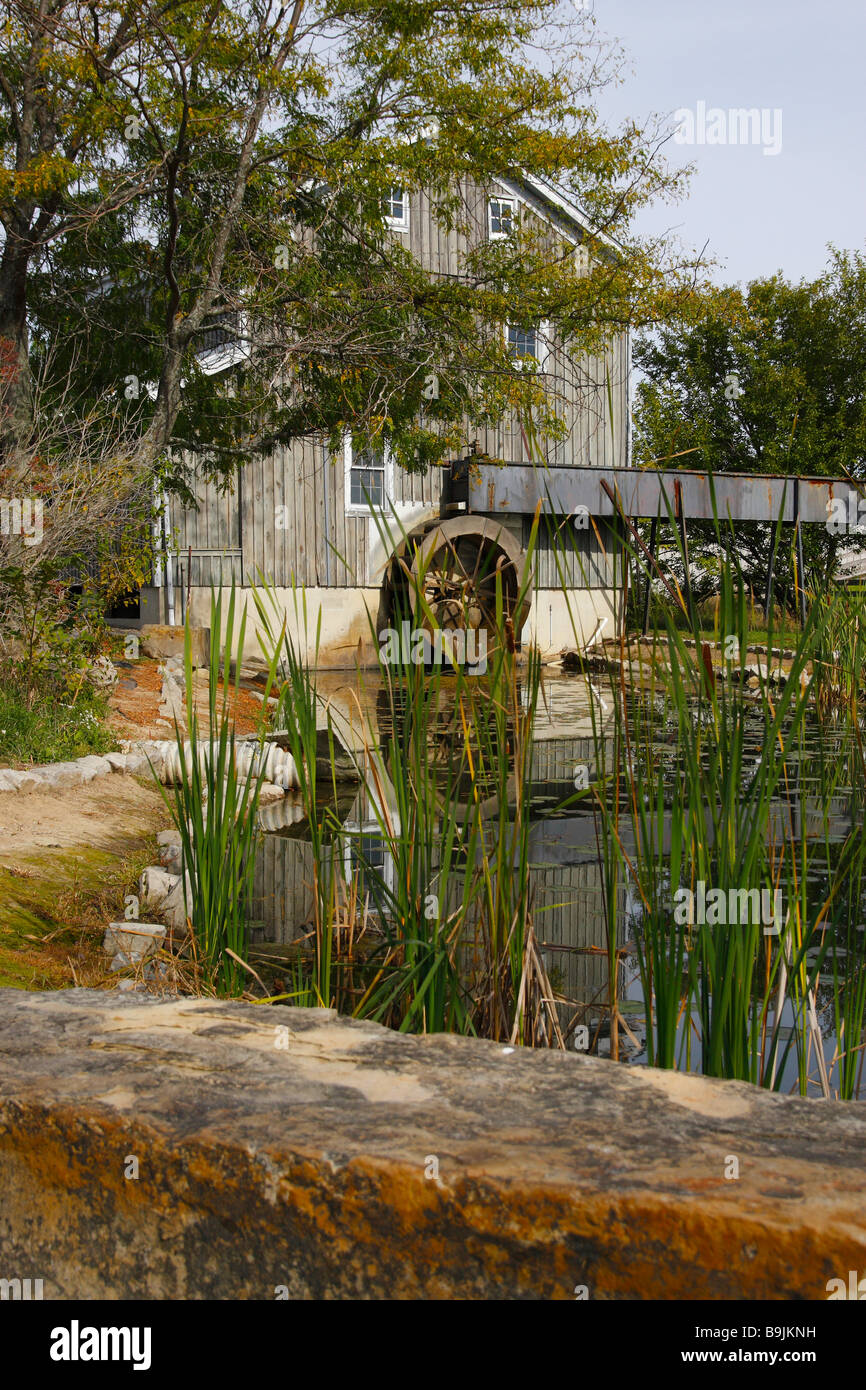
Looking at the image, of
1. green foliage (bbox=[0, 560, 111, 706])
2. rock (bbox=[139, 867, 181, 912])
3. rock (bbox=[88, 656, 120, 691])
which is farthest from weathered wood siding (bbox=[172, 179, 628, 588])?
rock (bbox=[139, 867, 181, 912])

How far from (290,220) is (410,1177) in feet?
37.4

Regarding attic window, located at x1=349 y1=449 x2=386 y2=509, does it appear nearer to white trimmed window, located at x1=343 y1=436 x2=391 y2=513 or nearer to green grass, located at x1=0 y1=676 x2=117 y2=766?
white trimmed window, located at x1=343 y1=436 x2=391 y2=513

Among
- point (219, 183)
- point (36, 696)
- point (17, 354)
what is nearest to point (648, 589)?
point (36, 696)

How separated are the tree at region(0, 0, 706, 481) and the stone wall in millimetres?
7868

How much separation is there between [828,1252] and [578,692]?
1393 centimetres

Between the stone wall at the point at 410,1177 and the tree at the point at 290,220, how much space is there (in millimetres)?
7868

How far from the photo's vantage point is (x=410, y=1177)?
1.44 m

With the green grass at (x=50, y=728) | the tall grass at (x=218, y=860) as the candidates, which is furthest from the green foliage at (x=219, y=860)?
the green grass at (x=50, y=728)

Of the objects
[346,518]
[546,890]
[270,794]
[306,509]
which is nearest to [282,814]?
[270,794]

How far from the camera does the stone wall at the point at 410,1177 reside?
1.36 m

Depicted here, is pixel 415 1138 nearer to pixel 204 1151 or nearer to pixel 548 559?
pixel 204 1151

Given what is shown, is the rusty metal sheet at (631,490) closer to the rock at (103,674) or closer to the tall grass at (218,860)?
the rock at (103,674)

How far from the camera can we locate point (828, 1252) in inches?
50.8

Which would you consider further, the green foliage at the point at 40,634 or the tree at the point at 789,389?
the tree at the point at 789,389
